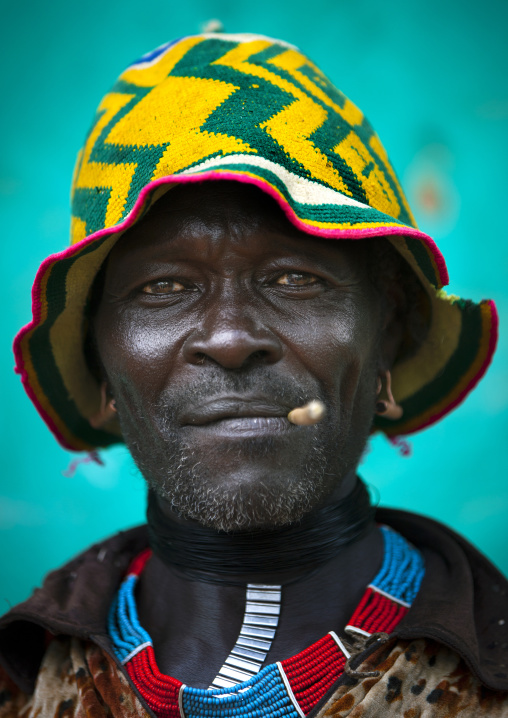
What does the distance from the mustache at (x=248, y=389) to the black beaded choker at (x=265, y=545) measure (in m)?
0.38

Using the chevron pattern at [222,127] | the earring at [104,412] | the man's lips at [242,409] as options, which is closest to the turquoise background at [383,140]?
the earring at [104,412]

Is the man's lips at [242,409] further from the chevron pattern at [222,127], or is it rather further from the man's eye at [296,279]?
the chevron pattern at [222,127]

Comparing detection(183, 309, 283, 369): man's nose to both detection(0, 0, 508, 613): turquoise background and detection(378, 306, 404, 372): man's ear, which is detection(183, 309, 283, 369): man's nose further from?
detection(0, 0, 508, 613): turquoise background

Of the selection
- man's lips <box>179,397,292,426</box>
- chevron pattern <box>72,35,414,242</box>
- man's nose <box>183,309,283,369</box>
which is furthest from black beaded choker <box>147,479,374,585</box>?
chevron pattern <box>72,35,414,242</box>

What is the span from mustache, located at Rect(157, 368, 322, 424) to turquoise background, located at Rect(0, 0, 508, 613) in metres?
1.57

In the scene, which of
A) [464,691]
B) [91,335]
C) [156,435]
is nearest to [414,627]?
[464,691]

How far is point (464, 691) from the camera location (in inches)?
69.2

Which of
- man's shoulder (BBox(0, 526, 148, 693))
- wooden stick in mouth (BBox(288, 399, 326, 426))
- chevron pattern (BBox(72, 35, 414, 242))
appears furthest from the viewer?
man's shoulder (BBox(0, 526, 148, 693))

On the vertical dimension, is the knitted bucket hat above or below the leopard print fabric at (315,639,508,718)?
above

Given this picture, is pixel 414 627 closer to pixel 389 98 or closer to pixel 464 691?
pixel 464 691

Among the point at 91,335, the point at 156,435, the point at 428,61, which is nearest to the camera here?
the point at 156,435

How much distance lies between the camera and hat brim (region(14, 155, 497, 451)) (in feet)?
5.63

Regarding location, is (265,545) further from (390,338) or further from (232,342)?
(390,338)

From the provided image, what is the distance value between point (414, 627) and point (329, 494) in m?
0.40
